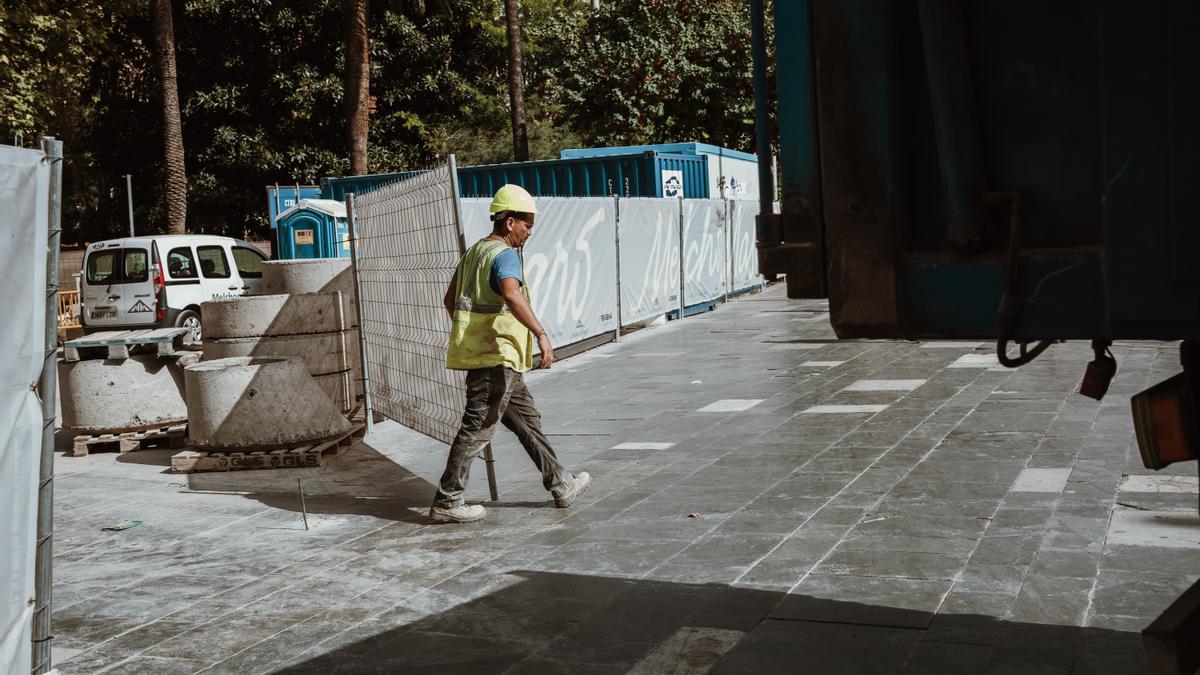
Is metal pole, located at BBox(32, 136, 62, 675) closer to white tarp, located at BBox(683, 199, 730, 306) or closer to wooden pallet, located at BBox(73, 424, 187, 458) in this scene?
wooden pallet, located at BBox(73, 424, 187, 458)

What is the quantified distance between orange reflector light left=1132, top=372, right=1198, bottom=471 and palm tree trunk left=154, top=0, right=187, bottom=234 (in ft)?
94.6

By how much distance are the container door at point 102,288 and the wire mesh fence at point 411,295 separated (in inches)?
509

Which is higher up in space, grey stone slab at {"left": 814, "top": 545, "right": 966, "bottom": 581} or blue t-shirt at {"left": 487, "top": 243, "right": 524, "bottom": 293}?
blue t-shirt at {"left": 487, "top": 243, "right": 524, "bottom": 293}

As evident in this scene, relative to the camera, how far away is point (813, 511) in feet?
23.4

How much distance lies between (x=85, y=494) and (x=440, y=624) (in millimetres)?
4712

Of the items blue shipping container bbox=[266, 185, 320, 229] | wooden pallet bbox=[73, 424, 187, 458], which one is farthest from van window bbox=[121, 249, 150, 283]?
wooden pallet bbox=[73, 424, 187, 458]

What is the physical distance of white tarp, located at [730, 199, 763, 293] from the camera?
1037 inches

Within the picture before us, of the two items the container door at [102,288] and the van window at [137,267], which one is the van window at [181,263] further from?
the container door at [102,288]

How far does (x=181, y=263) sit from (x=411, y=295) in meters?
14.4

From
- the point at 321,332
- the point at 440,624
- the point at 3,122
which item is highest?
the point at 3,122

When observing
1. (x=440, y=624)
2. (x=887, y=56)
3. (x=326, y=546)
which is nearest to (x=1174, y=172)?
(x=887, y=56)

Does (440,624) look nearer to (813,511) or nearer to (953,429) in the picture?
(813,511)

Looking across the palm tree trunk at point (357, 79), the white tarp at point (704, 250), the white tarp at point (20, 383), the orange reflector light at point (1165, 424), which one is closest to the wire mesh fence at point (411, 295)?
the white tarp at point (20, 383)

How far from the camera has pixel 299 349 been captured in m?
10.9
